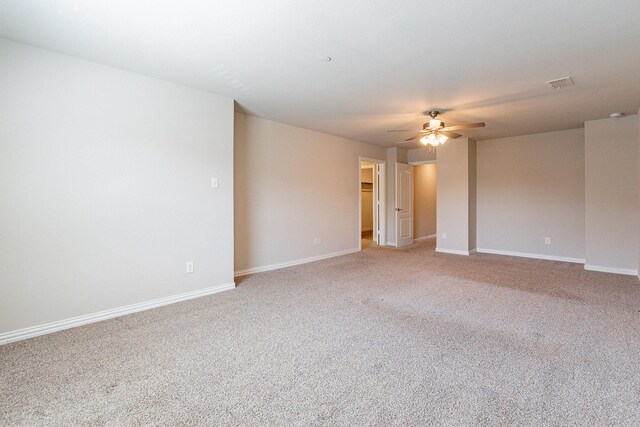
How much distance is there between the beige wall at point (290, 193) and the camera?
184 inches

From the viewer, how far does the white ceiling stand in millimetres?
2074

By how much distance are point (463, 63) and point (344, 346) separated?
281cm

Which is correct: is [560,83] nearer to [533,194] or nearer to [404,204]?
[533,194]

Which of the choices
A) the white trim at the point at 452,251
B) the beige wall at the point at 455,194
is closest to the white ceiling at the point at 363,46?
the beige wall at the point at 455,194

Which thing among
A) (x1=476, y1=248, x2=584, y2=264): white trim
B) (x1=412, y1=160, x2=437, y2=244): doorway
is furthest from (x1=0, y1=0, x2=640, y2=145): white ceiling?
(x1=412, y1=160, x2=437, y2=244): doorway

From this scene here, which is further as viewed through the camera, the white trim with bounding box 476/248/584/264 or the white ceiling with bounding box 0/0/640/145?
the white trim with bounding box 476/248/584/264

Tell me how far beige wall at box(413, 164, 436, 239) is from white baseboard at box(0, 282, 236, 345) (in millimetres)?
5992

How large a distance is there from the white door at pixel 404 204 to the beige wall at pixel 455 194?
3.06ft

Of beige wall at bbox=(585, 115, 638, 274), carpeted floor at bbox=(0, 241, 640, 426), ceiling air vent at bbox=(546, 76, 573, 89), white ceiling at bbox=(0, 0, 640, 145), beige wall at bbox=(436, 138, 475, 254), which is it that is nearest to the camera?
carpeted floor at bbox=(0, 241, 640, 426)

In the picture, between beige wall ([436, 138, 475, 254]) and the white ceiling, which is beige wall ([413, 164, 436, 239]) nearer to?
beige wall ([436, 138, 475, 254])

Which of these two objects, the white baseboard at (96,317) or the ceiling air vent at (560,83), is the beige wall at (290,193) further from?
the ceiling air vent at (560,83)

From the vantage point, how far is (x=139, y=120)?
10.3 ft

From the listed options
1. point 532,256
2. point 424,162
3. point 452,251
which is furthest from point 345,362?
point 424,162

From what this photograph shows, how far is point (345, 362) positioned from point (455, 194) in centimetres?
533
